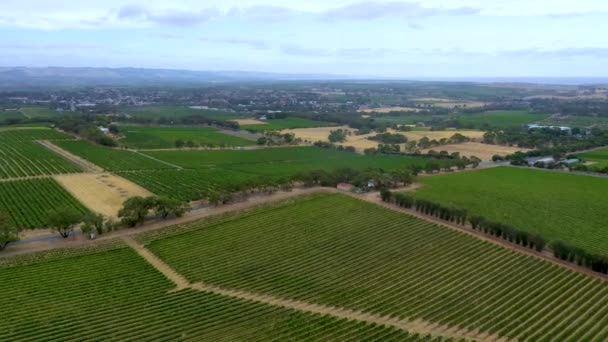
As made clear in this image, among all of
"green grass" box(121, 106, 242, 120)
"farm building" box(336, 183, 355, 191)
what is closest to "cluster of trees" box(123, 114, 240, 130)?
"green grass" box(121, 106, 242, 120)

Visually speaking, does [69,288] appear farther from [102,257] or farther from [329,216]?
[329,216]

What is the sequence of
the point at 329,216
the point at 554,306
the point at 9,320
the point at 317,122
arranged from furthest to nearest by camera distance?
the point at 317,122 → the point at 329,216 → the point at 554,306 → the point at 9,320

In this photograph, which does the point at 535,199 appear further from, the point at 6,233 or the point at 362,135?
the point at 362,135

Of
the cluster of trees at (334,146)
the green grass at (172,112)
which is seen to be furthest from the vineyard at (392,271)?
the green grass at (172,112)

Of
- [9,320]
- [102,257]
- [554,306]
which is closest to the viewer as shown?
[9,320]

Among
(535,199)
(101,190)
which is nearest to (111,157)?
(101,190)

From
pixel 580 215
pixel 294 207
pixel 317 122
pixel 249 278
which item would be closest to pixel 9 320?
pixel 249 278

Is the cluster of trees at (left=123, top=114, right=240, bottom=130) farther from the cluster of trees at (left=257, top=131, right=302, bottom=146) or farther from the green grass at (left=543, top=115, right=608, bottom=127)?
the green grass at (left=543, top=115, right=608, bottom=127)

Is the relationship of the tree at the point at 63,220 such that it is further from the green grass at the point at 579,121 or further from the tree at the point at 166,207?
the green grass at the point at 579,121
